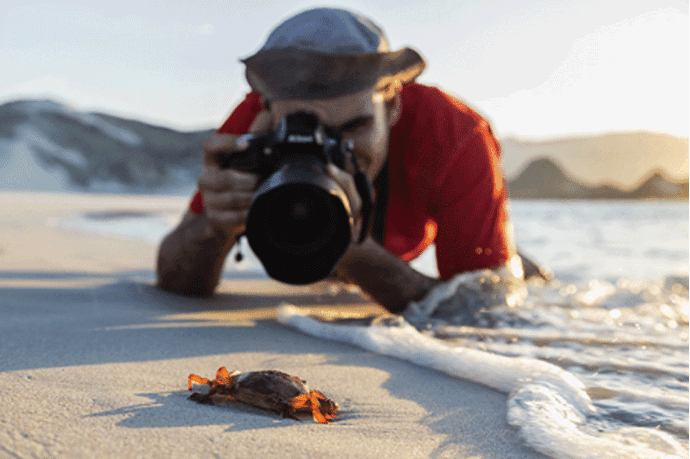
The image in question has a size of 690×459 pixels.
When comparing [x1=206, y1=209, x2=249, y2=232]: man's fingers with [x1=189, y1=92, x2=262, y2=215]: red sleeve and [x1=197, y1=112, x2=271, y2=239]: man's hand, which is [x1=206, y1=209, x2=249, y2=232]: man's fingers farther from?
[x1=189, y1=92, x2=262, y2=215]: red sleeve

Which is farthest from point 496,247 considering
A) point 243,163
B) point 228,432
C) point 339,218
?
point 228,432

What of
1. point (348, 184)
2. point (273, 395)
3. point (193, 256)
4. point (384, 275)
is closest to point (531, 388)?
point (273, 395)

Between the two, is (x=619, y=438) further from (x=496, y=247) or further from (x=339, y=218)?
(x=496, y=247)

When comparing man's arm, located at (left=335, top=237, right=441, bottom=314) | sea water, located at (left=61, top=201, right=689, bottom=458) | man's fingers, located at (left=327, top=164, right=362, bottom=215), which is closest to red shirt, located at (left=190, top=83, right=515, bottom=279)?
man's arm, located at (left=335, top=237, right=441, bottom=314)

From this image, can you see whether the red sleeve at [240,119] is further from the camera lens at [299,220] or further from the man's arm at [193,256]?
the camera lens at [299,220]

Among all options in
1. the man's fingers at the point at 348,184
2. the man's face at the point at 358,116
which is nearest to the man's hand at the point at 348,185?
the man's fingers at the point at 348,184

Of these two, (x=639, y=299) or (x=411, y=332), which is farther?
(x=639, y=299)

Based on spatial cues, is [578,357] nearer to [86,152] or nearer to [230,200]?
[230,200]
